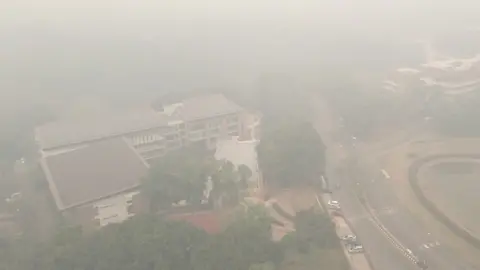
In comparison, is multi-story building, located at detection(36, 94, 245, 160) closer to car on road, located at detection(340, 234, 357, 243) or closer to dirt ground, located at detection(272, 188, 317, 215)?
dirt ground, located at detection(272, 188, 317, 215)

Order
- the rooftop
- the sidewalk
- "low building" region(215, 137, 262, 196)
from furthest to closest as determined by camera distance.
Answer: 1. "low building" region(215, 137, 262, 196)
2. the rooftop
3. the sidewalk

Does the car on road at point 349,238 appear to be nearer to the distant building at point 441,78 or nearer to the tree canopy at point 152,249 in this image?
the tree canopy at point 152,249

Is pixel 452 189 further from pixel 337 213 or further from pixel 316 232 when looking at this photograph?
pixel 316 232

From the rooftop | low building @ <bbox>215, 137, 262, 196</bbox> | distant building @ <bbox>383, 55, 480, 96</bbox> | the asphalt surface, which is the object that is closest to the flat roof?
the rooftop

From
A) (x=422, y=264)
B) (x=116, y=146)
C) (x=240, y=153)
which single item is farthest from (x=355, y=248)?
(x=116, y=146)

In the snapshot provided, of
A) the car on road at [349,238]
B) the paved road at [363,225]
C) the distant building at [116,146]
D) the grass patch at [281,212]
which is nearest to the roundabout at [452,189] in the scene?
the paved road at [363,225]
